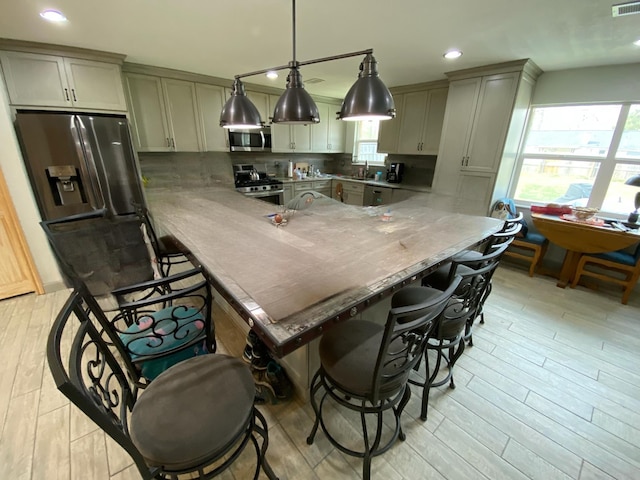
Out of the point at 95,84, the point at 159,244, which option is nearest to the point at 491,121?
the point at 159,244

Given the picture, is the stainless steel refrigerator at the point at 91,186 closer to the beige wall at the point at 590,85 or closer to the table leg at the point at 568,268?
the table leg at the point at 568,268

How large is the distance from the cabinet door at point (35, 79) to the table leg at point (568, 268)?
5948 mm

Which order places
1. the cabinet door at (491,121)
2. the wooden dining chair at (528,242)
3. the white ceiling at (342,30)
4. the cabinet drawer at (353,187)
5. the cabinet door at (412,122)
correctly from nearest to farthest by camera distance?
1. the white ceiling at (342,30)
2. the cabinet door at (491,121)
3. the wooden dining chair at (528,242)
4. the cabinet door at (412,122)
5. the cabinet drawer at (353,187)

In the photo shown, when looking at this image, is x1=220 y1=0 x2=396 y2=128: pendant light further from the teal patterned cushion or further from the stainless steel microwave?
the stainless steel microwave

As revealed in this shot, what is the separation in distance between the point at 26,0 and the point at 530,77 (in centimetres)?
487

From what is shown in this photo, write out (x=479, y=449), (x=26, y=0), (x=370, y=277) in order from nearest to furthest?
(x=370, y=277) → (x=479, y=449) → (x=26, y=0)

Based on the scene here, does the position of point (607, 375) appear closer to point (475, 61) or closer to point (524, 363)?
point (524, 363)

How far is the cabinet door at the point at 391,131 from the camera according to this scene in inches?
178

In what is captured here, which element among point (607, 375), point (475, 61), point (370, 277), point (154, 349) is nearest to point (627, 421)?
point (607, 375)

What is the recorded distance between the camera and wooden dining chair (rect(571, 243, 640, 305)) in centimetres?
278

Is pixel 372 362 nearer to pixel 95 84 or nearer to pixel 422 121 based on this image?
pixel 95 84

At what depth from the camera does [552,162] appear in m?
3.55

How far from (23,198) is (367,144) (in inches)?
213

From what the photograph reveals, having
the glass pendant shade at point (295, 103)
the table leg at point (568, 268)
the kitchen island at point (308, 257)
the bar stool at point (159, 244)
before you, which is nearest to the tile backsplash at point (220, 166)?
the kitchen island at point (308, 257)
